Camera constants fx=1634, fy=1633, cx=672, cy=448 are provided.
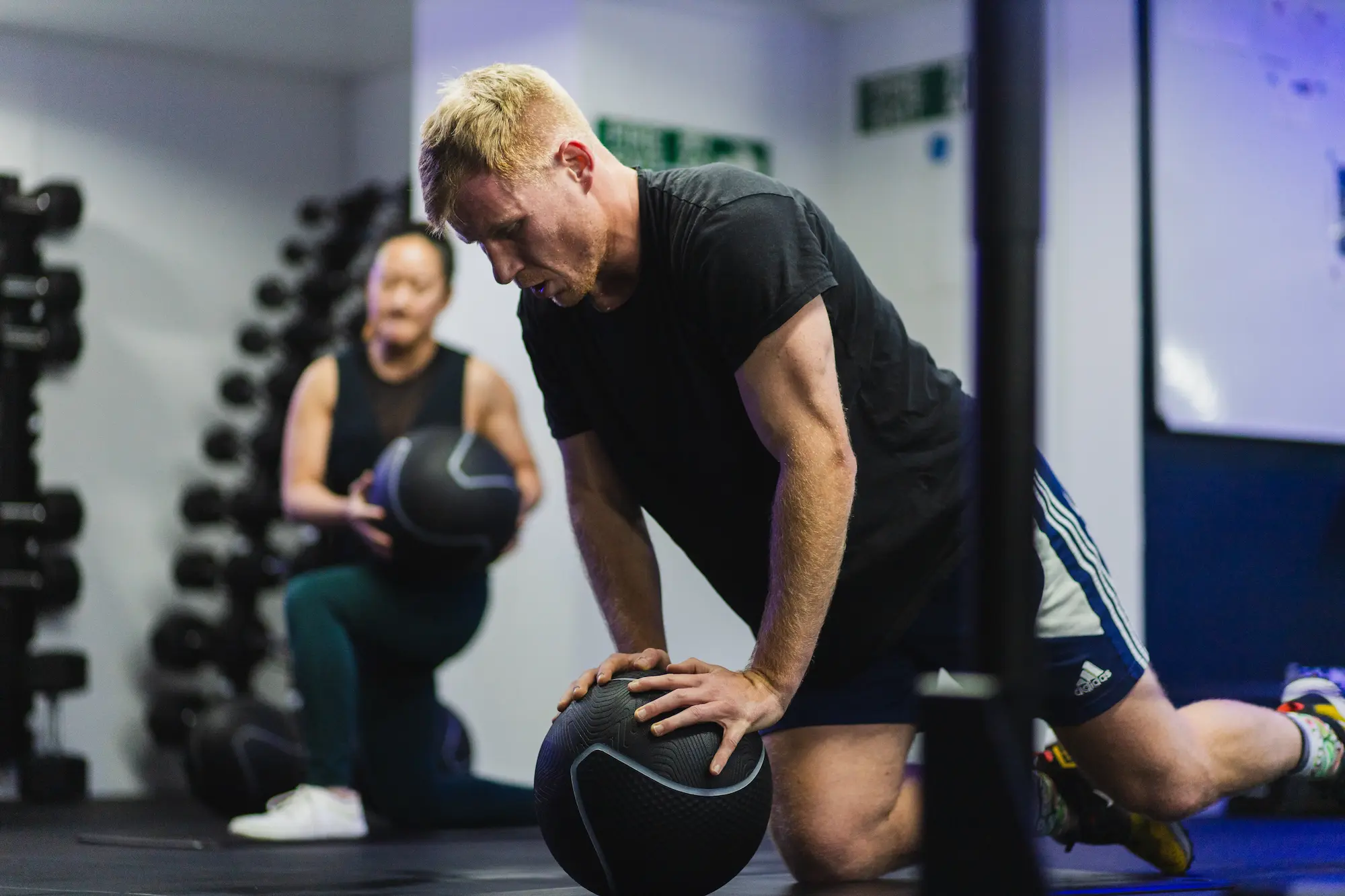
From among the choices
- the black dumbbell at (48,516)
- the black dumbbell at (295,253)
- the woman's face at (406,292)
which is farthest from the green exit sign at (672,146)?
the black dumbbell at (48,516)

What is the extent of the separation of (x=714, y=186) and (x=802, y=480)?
0.36m

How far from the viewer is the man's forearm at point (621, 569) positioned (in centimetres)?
216

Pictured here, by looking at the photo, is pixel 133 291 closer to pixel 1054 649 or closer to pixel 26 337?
pixel 26 337

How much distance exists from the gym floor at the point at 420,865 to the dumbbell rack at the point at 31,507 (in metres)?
0.99

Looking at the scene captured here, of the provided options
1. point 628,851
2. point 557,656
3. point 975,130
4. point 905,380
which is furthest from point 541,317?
point 557,656

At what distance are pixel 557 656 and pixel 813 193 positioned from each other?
5.68 ft

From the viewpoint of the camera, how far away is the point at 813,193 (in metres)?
5.25

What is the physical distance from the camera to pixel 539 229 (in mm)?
1812

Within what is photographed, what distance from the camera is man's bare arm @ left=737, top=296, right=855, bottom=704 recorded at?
1.80 m

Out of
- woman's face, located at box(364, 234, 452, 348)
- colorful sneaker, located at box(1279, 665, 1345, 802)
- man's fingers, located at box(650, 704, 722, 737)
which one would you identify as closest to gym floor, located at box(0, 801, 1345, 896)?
colorful sneaker, located at box(1279, 665, 1345, 802)

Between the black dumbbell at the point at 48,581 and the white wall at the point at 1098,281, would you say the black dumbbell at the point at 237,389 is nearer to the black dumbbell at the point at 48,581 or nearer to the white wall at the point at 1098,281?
the black dumbbell at the point at 48,581

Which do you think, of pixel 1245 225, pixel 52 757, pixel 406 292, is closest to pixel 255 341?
pixel 52 757

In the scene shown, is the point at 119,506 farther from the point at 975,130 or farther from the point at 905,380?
the point at 975,130

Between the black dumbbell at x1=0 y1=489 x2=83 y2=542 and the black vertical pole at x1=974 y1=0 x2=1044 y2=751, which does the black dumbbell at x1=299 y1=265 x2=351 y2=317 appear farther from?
the black vertical pole at x1=974 y1=0 x2=1044 y2=751
